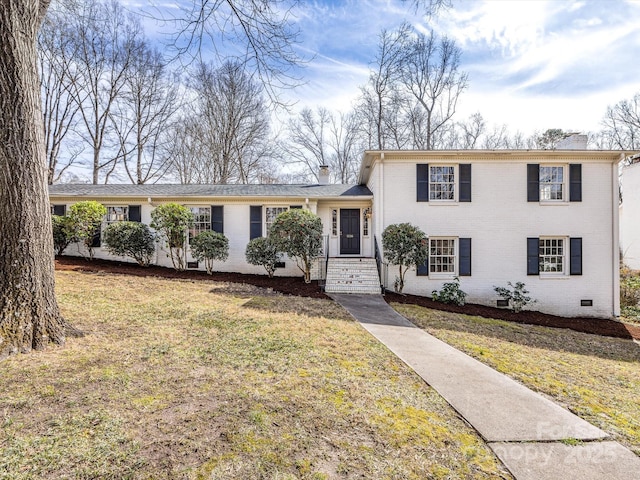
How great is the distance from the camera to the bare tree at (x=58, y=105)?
18.0 m

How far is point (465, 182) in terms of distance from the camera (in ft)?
34.5

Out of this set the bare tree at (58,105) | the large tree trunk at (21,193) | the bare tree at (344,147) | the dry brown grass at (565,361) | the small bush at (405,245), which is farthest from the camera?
the bare tree at (344,147)

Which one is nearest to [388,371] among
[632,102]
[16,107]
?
[16,107]

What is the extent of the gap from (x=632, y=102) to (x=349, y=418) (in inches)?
1311

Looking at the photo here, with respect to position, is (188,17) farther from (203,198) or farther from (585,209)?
(585,209)

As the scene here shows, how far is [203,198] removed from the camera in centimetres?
1185

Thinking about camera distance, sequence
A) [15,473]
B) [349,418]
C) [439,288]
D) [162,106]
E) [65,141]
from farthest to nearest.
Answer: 1. [162,106]
2. [65,141]
3. [439,288]
4. [349,418]
5. [15,473]

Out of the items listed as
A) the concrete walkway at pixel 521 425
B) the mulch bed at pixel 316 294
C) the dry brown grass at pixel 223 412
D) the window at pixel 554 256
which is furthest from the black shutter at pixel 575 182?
the dry brown grass at pixel 223 412

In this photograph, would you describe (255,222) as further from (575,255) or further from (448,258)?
(575,255)

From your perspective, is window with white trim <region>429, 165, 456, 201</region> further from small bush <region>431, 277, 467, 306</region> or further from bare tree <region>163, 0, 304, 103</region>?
bare tree <region>163, 0, 304, 103</region>

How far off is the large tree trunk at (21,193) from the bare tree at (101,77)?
1848 centimetres

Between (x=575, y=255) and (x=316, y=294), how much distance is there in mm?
8965

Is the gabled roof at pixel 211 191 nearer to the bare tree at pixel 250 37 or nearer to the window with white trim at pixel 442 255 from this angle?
the window with white trim at pixel 442 255

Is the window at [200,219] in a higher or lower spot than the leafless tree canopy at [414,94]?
lower
